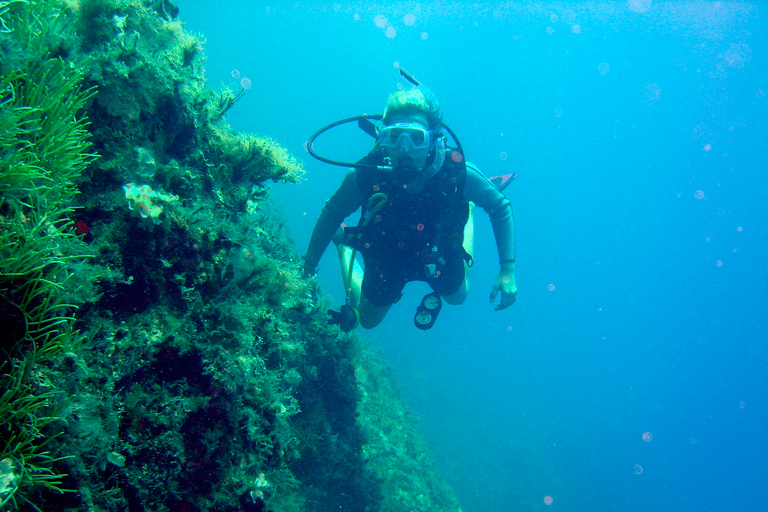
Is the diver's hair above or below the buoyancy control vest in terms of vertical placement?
above

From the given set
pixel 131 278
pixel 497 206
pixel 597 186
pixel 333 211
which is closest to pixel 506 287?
pixel 497 206

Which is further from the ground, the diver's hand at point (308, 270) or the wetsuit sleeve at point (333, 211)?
the wetsuit sleeve at point (333, 211)

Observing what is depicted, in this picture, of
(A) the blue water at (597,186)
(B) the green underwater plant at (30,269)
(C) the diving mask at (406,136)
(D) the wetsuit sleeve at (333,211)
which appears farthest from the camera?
(A) the blue water at (597,186)

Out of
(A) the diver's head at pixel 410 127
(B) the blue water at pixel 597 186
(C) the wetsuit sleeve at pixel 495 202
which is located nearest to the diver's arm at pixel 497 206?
(C) the wetsuit sleeve at pixel 495 202

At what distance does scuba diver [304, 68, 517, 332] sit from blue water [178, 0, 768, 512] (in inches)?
1354

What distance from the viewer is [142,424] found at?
1.48m

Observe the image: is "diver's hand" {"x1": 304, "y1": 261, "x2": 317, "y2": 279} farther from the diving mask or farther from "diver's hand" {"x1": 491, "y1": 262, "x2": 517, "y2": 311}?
"diver's hand" {"x1": 491, "y1": 262, "x2": 517, "y2": 311}

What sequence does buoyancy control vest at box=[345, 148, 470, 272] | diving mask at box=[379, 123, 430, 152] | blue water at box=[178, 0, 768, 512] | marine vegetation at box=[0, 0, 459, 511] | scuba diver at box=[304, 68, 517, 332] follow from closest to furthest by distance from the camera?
marine vegetation at box=[0, 0, 459, 511]
diving mask at box=[379, 123, 430, 152]
scuba diver at box=[304, 68, 517, 332]
buoyancy control vest at box=[345, 148, 470, 272]
blue water at box=[178, 0, 768, 512]

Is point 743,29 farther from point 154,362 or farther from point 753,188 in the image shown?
point 154,362

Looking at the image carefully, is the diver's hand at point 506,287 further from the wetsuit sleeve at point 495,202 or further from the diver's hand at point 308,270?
the diver's hand at point 308,270

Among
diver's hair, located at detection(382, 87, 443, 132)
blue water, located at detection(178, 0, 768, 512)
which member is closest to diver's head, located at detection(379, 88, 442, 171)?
diver's hair, located at detection(382, 87, 443, 132)

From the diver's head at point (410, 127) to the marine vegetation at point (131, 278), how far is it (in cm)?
Answer: 168

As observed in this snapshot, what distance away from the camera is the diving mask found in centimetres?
413

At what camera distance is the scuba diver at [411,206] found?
13.9 feet
